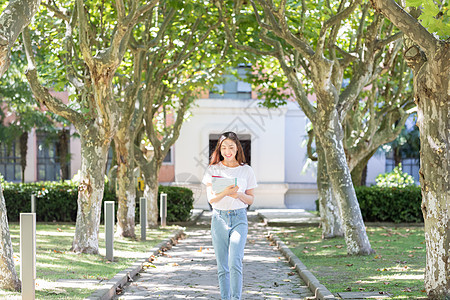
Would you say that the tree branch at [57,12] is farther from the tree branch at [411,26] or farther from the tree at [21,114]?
the tree at [21,114]

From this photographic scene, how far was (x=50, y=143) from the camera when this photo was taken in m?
34.0

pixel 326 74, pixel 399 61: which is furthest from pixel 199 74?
pixel 326 74

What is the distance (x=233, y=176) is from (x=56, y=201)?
15.6 metres

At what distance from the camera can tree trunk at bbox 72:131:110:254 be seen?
12109 millimetres

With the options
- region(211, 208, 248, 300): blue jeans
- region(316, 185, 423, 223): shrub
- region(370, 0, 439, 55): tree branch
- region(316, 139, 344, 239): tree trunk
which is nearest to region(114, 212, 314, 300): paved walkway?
region(316, 139, 344, 239): tree trunk

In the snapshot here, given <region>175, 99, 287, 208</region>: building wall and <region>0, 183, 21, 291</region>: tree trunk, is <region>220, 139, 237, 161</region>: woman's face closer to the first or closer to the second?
<region>0, 183, 21, 291</region>: tree trunk

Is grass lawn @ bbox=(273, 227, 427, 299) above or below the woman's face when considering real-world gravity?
below

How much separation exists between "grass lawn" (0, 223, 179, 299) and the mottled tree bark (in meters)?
2.77

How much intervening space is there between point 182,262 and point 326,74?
14.8 feet

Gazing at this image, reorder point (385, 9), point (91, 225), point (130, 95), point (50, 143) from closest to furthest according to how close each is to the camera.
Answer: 1. point (385, 9)
2. point (91, 225)
3. point (130, 95)
4. point (50, 143)

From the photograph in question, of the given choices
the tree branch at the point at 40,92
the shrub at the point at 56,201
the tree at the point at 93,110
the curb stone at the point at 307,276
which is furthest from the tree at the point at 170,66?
the curb stone at the point at 307,276

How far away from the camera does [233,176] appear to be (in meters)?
6.97

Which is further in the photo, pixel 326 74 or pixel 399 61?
pixel 399 61

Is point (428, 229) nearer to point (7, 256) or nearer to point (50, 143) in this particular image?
point (7, 256)
